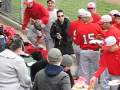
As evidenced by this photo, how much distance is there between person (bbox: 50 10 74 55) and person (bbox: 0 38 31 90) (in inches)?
179

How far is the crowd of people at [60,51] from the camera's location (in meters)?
7.61

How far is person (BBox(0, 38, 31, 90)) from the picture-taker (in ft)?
25.0

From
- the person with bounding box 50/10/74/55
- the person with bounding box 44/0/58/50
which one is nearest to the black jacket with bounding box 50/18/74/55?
the person with bounding box 50/10/74/55

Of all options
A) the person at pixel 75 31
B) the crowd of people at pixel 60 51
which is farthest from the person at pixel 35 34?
the person at pixel 75 31

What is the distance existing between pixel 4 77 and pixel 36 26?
4.80 metres

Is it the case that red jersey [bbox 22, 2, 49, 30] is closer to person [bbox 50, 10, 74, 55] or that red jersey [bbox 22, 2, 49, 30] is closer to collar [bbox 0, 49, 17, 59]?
Result: person [bbox 50, 10, 74, 55]

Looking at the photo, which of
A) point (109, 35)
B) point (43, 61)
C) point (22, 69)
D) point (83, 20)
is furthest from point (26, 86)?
point (83, 20)

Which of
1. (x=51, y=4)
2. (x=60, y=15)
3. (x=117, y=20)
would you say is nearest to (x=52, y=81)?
(x=117, y=20)

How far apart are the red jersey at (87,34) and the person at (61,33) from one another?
0.99 m

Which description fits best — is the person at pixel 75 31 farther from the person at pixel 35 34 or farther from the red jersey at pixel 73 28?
the person at pixel 35 34

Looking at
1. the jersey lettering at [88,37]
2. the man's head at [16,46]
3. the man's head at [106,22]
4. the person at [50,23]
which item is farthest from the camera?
the person at [50,23]

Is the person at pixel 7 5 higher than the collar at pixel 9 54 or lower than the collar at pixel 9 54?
lower

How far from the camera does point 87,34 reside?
1123 cm

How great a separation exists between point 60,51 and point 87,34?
0.74 m
